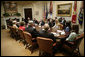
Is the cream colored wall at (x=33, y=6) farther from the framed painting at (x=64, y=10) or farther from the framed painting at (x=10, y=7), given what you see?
the framed painting at (x=64, y=10)

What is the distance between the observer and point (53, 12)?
6320 mm

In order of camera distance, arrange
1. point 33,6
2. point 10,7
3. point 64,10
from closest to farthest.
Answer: point 64,10 < point 10,7 < point 33,6

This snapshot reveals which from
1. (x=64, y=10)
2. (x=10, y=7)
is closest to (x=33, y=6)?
(x=10, y=7)

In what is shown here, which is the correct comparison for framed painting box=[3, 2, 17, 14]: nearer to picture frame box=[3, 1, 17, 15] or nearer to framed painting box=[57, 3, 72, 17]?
picture frame box=[3, 1, 17, 15]

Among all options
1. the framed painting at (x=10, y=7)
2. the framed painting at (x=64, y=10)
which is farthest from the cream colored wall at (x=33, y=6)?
the framed painting at (x=64, y=10)

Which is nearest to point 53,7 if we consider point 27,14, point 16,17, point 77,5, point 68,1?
point 68,1

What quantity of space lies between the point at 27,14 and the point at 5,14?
2197mm

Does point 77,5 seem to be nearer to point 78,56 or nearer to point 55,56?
point 78,56

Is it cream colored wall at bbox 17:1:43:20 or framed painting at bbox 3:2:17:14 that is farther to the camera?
cream colored wall at bbox 17:1:43:20

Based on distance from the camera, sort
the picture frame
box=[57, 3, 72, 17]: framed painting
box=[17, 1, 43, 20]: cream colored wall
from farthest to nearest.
A: box=[17, 1, 43, 20]: cream colored wall → the picture frame → box=[57, 3, 72, 17]: framed painting

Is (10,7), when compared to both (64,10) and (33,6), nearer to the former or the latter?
(33,6)

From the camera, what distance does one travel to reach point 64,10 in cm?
535

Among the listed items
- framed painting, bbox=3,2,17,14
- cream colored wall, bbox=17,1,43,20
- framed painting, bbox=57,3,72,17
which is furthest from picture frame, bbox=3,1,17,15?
framed painting, bbox=57,3,72,17

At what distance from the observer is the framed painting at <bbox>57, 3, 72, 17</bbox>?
5.00 meters
